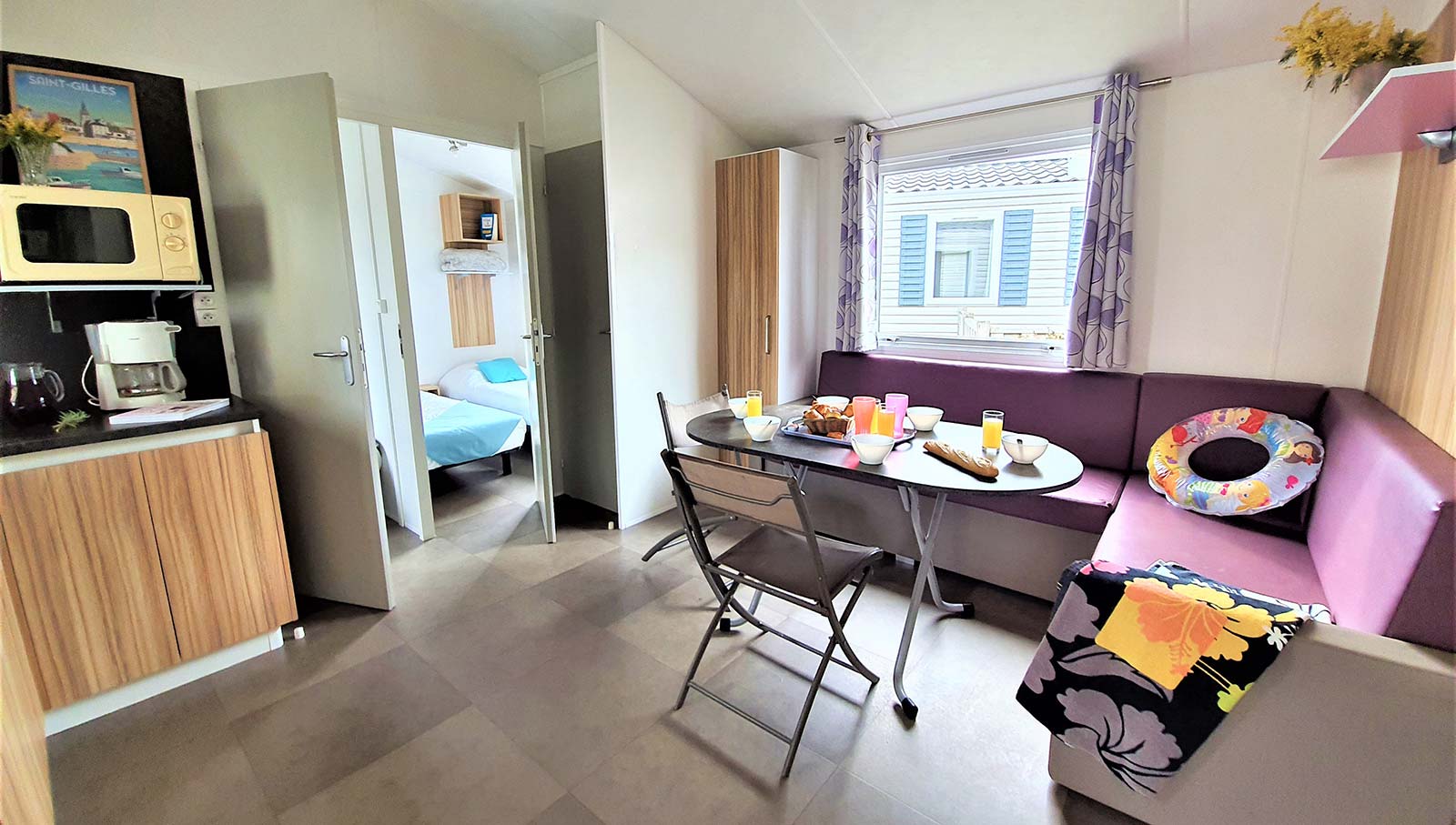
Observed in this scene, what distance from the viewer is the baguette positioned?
73.4 inches

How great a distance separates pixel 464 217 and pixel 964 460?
4.49 m

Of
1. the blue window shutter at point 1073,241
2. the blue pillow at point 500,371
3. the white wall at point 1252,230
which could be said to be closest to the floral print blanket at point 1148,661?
the white wall at point 1252,230

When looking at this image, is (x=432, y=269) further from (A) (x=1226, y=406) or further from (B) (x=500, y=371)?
(A) (x=1226, y=406)

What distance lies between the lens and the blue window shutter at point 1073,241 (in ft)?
10.0

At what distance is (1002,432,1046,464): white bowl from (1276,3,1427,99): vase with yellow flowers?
4.69ft

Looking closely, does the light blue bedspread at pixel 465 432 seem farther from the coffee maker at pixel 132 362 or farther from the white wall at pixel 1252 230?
the white wall at pixel 1252 230

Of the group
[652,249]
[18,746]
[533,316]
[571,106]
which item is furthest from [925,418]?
[571,106]

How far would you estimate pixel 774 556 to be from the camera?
6.82ft

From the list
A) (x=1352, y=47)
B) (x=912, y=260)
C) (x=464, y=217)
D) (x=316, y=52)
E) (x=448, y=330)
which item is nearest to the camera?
(x=1352, y=47)

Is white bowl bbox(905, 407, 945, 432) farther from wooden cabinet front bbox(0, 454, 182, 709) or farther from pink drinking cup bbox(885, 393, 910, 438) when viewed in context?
wooden cabinet front bbox(0, 454, 182, 709)

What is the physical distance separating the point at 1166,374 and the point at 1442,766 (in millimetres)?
1930

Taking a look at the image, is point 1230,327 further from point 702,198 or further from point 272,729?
point 272,729

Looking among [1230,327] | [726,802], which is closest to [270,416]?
[726,802]

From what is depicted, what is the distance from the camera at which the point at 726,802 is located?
5.33 ft
